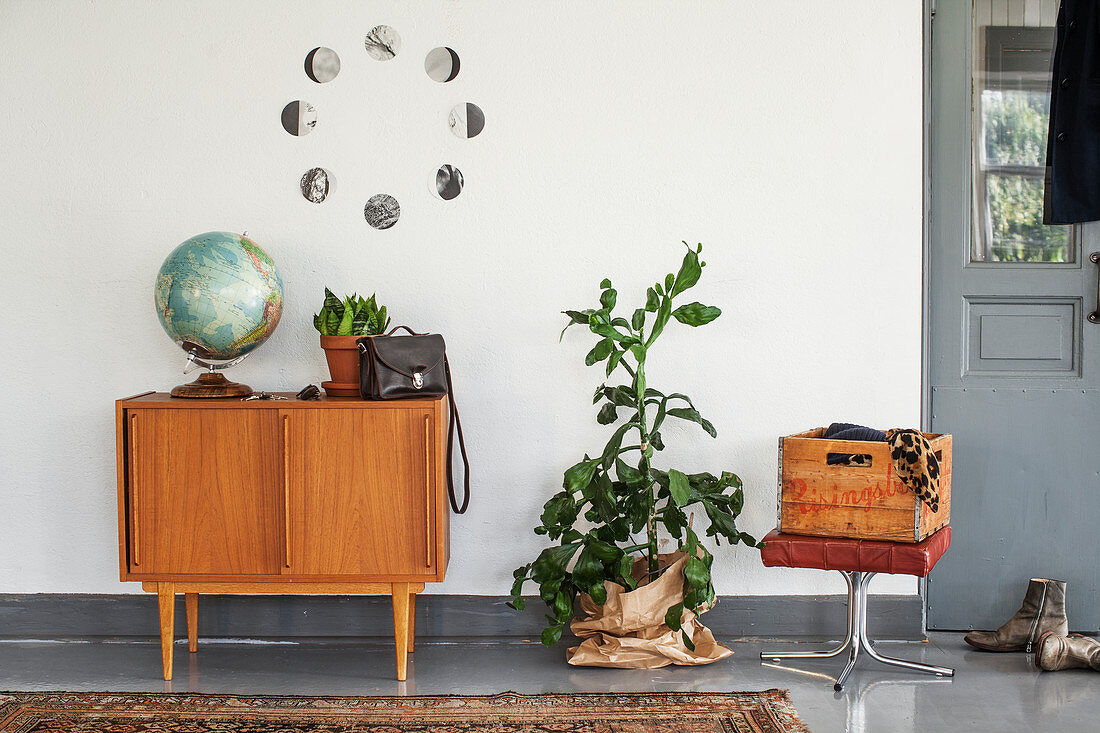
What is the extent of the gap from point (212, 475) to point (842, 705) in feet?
6.59

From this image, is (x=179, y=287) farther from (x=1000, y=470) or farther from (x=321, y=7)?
(x=1000, y=470)

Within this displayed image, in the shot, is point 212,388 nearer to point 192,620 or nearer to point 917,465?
point 192,620

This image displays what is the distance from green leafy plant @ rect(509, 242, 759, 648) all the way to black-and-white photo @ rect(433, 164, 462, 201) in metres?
0.68

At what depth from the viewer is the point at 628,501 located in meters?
2.71

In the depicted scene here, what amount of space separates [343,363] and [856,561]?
169 centimetres

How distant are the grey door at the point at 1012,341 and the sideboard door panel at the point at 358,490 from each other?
6.13ft

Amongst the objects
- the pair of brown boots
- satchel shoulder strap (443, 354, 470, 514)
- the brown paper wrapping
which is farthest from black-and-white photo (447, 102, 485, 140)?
the pair of brown boots

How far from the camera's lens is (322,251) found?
298 cm

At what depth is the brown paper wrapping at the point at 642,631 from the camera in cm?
268

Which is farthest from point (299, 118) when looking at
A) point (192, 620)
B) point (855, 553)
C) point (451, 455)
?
point (855, 553)

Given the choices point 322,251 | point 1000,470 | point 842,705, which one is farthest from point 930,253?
point 322,251

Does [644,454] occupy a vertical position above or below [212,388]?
below

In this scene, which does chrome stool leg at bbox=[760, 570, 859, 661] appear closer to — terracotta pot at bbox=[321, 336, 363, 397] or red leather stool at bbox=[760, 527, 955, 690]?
red leather stool at bbox=[760, 527, 955, 690]

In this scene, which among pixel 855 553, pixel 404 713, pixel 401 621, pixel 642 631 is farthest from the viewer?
pixel 642 631
